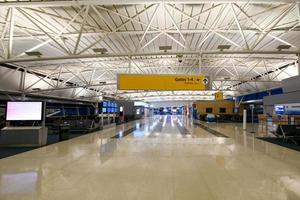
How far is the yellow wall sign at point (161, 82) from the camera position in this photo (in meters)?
10.1

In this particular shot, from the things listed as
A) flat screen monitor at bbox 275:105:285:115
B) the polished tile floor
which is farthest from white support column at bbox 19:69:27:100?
flat screen monitor at bbox 275:105:285:115

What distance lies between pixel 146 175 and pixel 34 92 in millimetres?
14497

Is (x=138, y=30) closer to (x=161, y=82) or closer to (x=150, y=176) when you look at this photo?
(x=161, y=82)

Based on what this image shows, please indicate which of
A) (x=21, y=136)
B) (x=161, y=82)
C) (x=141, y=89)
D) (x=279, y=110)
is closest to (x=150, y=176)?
(x=141, y=89)

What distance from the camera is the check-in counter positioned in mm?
9188

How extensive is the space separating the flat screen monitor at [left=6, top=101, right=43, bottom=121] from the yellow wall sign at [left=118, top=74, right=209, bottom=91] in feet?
12.3

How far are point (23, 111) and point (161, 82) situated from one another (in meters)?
6.18

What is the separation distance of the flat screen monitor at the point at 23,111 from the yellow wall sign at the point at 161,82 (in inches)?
147

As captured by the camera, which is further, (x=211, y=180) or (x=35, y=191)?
(x=211, y=180)

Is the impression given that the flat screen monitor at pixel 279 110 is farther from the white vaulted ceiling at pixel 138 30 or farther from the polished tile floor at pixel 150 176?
the polished tile floor at pixel 150 176

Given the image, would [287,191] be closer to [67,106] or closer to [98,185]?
[98,185]

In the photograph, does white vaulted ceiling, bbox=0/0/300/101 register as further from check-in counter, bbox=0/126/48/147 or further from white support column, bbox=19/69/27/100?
check-in counter, bbox=0/126/48/147

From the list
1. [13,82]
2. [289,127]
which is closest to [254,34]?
[289,127]

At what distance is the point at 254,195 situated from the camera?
376 centimetres
